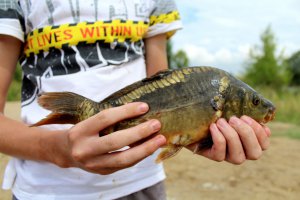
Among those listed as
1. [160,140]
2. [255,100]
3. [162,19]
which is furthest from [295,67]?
[160,140]

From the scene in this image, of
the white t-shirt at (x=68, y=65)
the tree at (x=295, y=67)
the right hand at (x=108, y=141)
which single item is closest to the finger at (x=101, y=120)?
the right hand at (x=108, y=141)

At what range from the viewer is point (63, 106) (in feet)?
4.58

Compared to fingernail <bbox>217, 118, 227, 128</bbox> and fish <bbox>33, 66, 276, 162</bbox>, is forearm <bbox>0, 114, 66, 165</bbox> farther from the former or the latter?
fingernail <bbox>217, 118, 227, 128</bbox>

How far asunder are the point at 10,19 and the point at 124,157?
0.84m

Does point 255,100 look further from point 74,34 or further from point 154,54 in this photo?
point 74,34

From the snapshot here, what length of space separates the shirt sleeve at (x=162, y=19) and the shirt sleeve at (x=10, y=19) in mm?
670

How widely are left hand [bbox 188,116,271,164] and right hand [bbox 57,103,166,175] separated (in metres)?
0.24

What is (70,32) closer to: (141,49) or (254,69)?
(141,49)

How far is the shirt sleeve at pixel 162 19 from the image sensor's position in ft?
6.70

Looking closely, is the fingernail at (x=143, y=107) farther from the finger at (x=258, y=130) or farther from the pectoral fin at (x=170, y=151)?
the finger at (x=258, y=130)

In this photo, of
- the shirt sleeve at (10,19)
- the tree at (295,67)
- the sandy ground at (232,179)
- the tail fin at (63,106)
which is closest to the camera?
the tail fin at (63,106)

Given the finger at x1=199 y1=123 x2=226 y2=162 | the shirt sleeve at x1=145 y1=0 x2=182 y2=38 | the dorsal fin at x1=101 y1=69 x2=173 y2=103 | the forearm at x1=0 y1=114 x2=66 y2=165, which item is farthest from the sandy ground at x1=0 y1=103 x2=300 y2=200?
the dorsal fin at x1=101 y1=69 x2=173 y2=103

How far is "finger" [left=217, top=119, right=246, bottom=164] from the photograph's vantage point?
144 centimetres

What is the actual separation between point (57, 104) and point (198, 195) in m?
3.81
